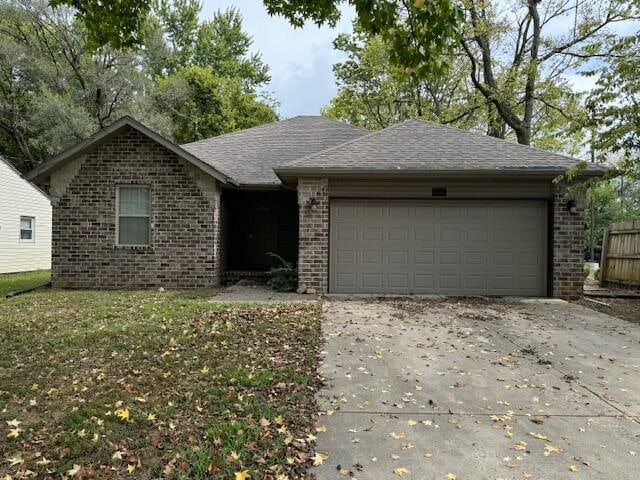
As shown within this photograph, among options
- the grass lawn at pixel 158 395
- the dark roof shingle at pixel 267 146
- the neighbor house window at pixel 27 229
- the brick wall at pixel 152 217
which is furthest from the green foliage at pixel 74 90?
the grass lawn at pixel 158 395

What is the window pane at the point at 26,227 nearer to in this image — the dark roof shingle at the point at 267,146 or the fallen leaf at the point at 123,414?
the dark roof shingle at the point at 267,146

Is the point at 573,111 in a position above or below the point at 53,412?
above

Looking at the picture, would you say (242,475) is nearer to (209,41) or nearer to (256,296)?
(256,296)

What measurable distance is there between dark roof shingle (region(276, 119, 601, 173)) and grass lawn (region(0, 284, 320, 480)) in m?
3.81

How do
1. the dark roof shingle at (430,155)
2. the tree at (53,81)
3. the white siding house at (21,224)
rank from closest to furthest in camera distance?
the dark roof shingle at (430,155) < the white siding house at (21,224) < the tree at (53,81)

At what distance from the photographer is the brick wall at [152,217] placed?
416 inches

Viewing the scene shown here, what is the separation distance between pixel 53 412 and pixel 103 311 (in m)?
4.17

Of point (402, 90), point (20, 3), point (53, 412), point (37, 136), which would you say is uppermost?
point (20, 3)

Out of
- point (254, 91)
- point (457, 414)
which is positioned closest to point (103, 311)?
point (457, 414)

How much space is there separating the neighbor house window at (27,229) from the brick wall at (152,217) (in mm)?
8499

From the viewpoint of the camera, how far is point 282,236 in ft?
41.8

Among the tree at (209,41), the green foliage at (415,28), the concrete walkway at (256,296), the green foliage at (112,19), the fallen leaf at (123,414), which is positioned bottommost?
the fallen leaf at (123,414)

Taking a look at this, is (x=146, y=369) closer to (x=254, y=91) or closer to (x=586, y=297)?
(x=586, y=297)

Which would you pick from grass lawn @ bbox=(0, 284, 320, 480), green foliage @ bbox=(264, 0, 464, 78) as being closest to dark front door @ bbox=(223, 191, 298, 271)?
grass lawn @ bbox=(0, 284, 320, 480)
